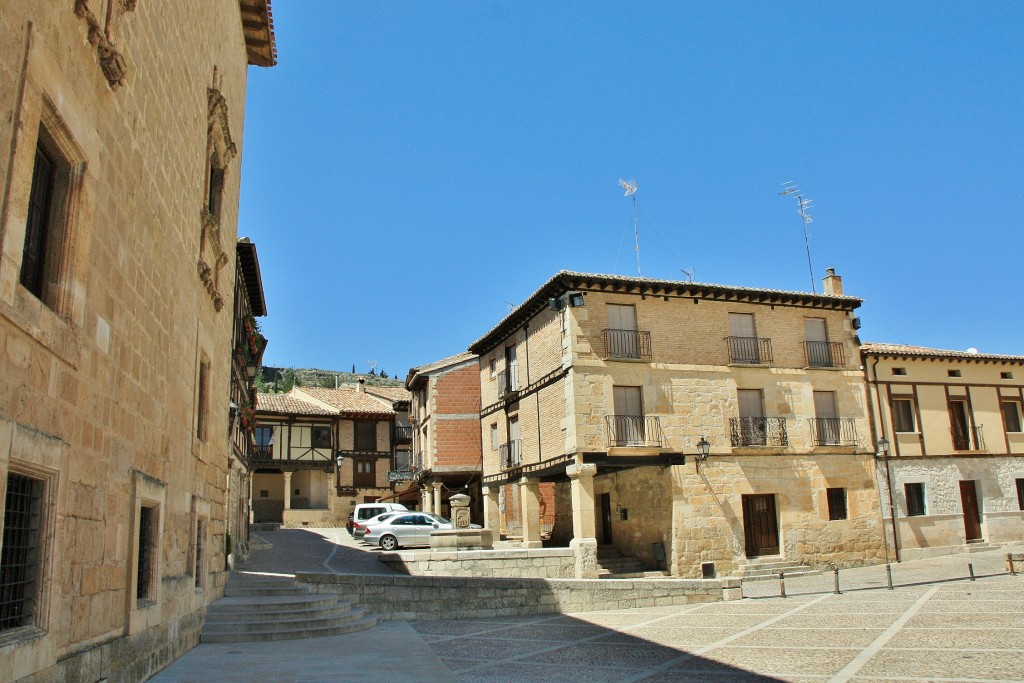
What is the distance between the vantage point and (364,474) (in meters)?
40.1

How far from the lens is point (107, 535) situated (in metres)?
6.24

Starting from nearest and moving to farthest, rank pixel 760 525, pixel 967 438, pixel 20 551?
pixel 20 551, pixel 760 525, pixel 967 438

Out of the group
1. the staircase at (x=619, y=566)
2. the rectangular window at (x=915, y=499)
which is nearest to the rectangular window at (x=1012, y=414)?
the rectangular window at (x=915, y=499)

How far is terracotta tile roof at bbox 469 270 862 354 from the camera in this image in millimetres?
21875

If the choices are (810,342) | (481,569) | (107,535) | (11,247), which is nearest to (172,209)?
(107,535)

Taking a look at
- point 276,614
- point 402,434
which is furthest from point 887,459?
point 402,434

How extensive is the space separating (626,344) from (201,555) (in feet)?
45.1

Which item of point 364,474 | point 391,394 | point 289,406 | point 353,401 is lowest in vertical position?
point 364,474

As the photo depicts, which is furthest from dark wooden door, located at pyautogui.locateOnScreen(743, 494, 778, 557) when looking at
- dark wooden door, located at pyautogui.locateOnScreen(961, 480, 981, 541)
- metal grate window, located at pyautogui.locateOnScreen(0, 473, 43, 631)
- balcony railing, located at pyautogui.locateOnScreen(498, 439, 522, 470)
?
metal grate window, located at pyautogui.locateOnScreen(0, 473, 43, 631)

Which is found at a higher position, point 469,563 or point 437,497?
point 437,497

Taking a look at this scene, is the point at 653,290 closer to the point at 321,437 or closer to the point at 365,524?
the point at 365,524

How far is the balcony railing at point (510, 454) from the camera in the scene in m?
25.2

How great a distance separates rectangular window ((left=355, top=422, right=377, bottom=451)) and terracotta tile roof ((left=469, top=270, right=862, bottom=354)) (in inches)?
658

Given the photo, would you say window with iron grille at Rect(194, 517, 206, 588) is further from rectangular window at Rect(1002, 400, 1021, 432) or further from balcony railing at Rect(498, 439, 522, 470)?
rectangular window at Rect(1002, 400, 1021, 432)
